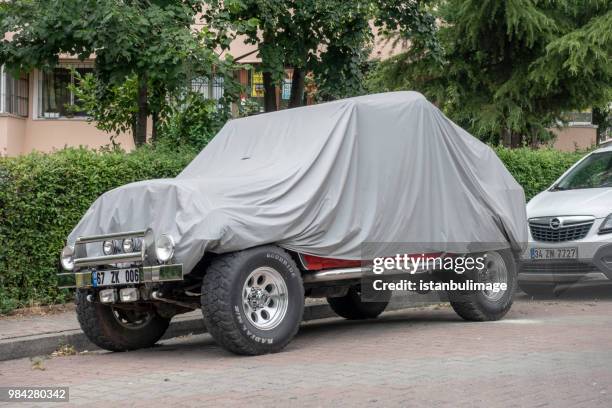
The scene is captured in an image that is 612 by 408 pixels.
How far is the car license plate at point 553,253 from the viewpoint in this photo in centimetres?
1264

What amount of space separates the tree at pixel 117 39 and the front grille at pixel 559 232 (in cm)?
445

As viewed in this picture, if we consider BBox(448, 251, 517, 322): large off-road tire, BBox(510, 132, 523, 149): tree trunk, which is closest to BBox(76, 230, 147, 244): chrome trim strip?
BBox(448, 251, 517, 322): large off-road tire

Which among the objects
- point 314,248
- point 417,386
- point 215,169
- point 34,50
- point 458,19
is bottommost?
point 417,386

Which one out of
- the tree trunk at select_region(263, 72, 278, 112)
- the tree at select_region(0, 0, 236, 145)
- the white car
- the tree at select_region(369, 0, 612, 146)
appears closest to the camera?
the white car

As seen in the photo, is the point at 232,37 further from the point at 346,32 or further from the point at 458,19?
the point at 458,19

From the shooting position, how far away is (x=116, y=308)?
933 cm

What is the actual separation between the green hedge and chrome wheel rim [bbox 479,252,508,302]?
4332 millimetres

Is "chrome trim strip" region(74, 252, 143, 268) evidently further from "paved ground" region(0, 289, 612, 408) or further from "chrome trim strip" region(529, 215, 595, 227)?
"chrome trim strip" region(529, 215, 595, 227)

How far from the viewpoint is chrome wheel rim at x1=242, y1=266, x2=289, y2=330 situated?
847 centimetres

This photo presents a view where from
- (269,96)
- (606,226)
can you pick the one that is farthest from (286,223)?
(269,96)

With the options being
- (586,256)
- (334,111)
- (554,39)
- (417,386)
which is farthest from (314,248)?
(554,39)

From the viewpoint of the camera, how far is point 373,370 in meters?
7.70

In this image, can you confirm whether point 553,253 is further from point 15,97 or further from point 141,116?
point 15,97

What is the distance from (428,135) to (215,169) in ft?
7.02
